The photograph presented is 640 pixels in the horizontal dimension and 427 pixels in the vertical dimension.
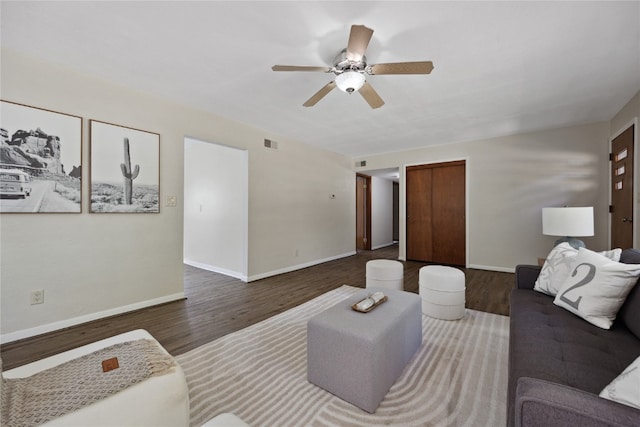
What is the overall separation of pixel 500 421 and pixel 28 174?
388cm

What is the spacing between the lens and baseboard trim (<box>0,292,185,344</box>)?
2.21 metres

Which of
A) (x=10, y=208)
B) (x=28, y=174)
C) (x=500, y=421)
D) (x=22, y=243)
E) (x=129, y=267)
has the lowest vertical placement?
(x=500, y=421)

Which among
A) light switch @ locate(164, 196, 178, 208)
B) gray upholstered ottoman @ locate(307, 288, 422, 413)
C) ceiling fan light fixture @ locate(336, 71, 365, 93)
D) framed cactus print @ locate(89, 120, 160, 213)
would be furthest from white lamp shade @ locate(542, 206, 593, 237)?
framed cactus print @ locate(89, 120, 160, 213)

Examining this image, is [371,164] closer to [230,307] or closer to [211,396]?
[230,307]

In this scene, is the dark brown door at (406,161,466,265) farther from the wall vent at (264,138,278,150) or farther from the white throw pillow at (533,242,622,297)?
the white throw pillow at (533,242,622,297)

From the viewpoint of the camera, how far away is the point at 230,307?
2.97 metres

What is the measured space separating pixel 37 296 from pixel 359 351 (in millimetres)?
2888

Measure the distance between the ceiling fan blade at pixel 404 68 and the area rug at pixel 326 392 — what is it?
7.11 feet

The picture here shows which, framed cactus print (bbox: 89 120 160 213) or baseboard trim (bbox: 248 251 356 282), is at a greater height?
framed cactus print (bbox: 89 120 160 213)

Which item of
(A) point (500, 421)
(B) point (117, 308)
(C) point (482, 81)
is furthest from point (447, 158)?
(B) point (117, 308)

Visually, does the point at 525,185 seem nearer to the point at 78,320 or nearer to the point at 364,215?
the point at 364,215

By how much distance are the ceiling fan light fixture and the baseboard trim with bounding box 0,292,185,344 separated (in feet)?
10.1

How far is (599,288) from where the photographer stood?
147 cm

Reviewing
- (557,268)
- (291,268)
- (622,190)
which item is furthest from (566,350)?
(291,268)
